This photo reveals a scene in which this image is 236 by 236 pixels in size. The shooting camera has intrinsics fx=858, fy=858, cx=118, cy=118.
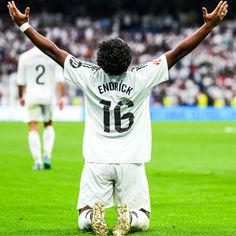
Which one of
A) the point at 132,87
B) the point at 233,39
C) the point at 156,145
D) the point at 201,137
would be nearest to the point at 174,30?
the point at 233,39

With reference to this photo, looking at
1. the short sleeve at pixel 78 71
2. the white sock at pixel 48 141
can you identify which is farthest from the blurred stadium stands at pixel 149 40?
the short sleeve at pixel 78 71

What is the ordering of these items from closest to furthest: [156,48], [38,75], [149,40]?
1. [38,75]
2. [156,48]
3. [149,40]

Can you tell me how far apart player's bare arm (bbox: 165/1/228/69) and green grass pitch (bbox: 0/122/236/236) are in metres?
1.78

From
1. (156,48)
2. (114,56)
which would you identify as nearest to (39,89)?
(114,56)

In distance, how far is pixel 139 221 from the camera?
841 cm

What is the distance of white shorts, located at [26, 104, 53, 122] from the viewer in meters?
16.6

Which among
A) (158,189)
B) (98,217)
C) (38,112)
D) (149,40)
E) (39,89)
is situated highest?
(149,40)

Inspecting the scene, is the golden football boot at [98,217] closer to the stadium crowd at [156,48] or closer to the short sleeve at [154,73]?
the short sleeve at [154,73]

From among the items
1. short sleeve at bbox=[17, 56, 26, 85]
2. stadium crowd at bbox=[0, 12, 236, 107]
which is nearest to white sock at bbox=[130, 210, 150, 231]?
short sleeve at bbox=[17, 56, 26, 85]

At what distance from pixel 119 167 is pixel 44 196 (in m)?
4.01

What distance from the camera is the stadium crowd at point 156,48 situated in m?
42.9

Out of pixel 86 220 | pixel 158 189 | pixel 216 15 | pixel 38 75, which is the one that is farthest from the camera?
pixel 38 75

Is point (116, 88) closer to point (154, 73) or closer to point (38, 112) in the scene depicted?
point (154, 73)

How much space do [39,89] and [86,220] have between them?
850cm
